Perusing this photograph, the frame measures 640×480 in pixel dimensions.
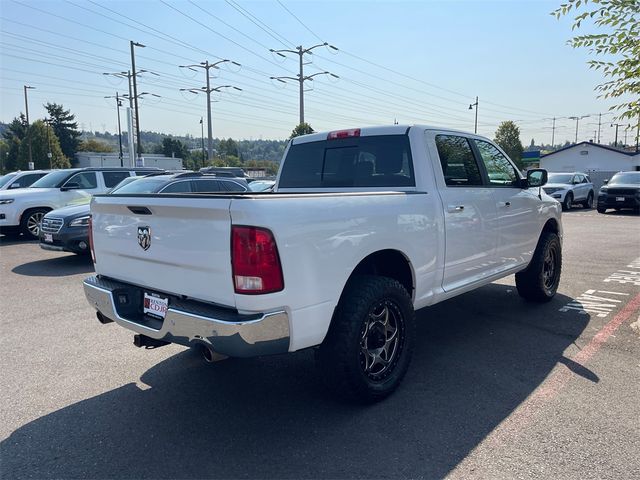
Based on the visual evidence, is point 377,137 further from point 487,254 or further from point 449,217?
point 487,254

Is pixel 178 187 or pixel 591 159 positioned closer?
pixel 178 187

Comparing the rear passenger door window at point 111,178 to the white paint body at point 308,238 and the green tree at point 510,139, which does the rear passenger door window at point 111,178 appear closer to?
the white paint body at point 308,238

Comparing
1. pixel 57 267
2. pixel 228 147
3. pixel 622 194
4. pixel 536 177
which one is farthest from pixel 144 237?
pixel 228 147

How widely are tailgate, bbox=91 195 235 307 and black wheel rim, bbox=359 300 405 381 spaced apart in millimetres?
1111

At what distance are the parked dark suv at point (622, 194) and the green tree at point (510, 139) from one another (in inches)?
1569

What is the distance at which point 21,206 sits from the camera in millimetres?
11711

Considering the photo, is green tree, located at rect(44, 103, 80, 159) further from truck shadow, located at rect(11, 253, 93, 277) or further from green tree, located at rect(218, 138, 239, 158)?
truck shadow, located at rect(11, 253, 93, 277)

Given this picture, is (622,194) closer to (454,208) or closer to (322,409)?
(454,208)

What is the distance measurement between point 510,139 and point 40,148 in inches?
2211

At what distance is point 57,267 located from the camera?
8.78m

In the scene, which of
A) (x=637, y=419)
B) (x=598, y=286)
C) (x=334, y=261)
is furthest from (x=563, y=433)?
(x=598, y=286)

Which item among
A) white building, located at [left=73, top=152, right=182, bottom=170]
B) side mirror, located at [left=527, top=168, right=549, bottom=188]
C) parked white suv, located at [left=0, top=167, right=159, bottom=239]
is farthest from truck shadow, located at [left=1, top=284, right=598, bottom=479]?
white building, located at [left=73, top=152, right=182, bottom=170]

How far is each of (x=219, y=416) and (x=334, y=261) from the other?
136 centimetres

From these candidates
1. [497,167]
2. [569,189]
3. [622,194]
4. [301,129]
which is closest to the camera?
[497,167]
